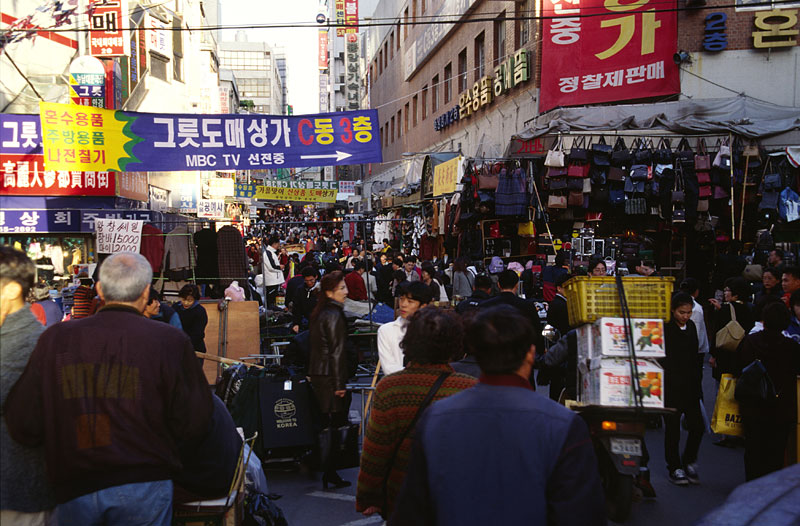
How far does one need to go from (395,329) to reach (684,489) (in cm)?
334

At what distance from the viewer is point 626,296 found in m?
5.32

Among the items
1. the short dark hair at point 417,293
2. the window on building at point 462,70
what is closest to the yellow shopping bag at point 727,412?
the short dark hair at point 417,293

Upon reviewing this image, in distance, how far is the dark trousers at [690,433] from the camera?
21.0ft

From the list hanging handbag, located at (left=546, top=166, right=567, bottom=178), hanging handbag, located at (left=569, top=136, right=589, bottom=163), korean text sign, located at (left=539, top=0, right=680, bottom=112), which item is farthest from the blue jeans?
korean text sign, located at (left=539, top=0, right=680, bottom=112)

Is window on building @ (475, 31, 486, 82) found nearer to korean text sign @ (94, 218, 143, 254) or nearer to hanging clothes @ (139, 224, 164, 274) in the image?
hanging clothes @ (139, 224, 164, 274)

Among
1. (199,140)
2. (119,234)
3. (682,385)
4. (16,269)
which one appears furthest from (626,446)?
(119,234)

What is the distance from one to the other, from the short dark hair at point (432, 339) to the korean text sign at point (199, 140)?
699 cm

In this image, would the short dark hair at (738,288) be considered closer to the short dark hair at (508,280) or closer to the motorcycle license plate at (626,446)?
the short dark hair at (508,280)

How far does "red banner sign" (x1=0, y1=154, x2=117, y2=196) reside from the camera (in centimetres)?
1691

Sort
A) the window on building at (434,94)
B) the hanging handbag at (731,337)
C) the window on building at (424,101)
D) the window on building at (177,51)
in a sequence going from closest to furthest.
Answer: the hanging handbag at (731,337)
the window on building at (434,94)
the window on building at (177,51)
the window on building at (424,101)

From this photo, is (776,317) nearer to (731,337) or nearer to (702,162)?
(731,337)

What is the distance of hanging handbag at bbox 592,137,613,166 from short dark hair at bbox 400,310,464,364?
10366mm

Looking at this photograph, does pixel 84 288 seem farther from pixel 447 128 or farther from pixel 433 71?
pixel 433 71

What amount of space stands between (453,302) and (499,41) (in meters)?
13.0
